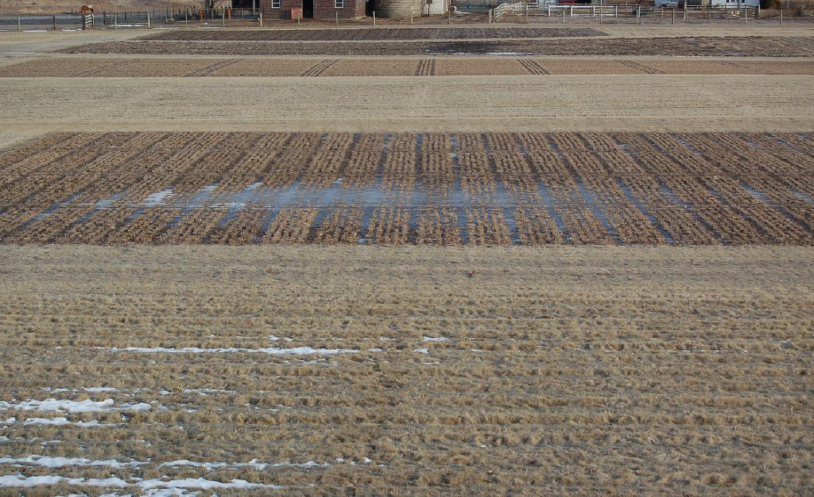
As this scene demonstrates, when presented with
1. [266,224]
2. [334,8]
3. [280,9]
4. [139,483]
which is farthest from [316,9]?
[139,483]

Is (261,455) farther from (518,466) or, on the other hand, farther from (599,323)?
(599,323)

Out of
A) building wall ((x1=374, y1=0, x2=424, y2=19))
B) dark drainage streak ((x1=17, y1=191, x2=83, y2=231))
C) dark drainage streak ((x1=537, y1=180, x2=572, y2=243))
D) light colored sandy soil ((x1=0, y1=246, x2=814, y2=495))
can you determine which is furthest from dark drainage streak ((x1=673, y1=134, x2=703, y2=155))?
building wall ((x1=374, y1=0, x2=424, y2=19))

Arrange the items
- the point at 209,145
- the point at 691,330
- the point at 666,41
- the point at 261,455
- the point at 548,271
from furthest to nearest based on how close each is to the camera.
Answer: the point at 666,41 < the point at 209,145 < the point at 548,271 < the point at 691,330 < the point at 261,455

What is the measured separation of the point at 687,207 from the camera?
14.0m

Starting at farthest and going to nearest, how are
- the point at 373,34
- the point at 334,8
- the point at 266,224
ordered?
the point at 334,8
the point at 373,34
the point at 266,224

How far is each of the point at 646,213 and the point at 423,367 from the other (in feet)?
20.9

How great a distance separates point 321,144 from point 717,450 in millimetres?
13052

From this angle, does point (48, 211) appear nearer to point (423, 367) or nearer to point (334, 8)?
point (423, 367)

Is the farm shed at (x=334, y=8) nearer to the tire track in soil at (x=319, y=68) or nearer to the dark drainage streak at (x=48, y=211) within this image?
the tire track in soil at (x=319, y=68)

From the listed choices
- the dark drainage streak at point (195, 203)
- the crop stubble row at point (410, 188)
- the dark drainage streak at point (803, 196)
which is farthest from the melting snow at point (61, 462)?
the dark drainage streak at point (803, 196)

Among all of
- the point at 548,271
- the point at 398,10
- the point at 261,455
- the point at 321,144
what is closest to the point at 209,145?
the point at 321,144

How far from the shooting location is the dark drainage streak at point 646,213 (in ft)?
41.0

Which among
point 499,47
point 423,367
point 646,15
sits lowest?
point 423,367

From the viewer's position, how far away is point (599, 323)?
31.2ft
